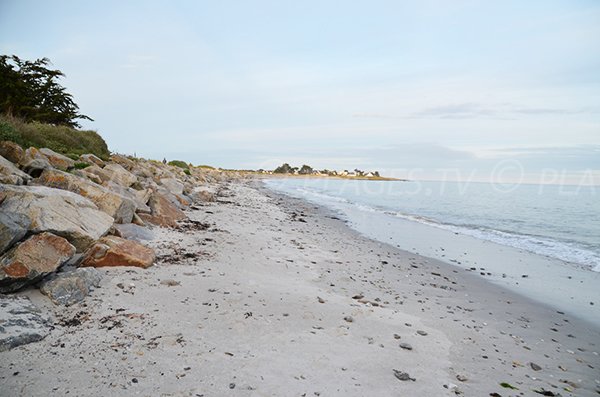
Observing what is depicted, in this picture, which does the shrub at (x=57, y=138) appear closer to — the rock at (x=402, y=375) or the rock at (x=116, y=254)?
the rock at (x=116, y=254)

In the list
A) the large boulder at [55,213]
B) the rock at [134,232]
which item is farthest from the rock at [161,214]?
the large boulder at [55,213]

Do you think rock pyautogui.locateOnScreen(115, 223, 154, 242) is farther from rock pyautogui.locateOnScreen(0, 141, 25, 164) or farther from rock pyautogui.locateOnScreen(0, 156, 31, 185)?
rock pyautogui.locateOnScreen(0, 141, 25, 164)

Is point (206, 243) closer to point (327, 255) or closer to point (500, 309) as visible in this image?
point (327, 255)

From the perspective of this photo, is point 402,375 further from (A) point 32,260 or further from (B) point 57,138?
(B) point 57,138

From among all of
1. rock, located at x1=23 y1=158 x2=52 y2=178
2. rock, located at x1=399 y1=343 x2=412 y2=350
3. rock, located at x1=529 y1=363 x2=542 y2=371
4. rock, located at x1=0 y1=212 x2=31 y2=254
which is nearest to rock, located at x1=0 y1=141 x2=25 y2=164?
rock, located at x1=23 y1=158 x2=52 y2=178

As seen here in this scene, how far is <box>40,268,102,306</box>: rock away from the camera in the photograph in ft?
14.4

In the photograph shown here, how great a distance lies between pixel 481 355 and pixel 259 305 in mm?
3108

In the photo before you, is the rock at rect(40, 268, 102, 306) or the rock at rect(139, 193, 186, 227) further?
the rock at rect(139, 193, 186, 227)

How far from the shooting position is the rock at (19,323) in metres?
3.51

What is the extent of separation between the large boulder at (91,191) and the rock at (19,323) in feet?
11.7

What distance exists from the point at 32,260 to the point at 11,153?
545cm

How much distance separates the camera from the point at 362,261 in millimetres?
9281

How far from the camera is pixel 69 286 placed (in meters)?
4.56

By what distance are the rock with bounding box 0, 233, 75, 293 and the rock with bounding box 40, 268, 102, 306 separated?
15 centimetres
